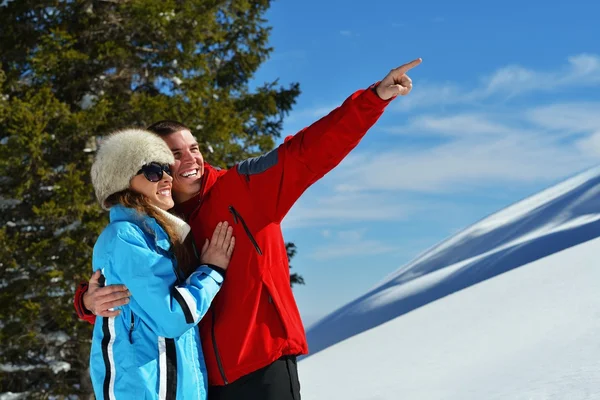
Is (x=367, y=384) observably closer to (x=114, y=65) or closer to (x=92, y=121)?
(x=92, y=121)

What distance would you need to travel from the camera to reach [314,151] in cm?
227

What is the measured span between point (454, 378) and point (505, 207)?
19572 mm

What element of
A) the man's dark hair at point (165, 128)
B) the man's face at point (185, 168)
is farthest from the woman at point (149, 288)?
the man's dark hair at point (165, 128)

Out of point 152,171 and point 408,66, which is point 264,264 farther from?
point 408,66

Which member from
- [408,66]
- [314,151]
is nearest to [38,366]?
[314,151]

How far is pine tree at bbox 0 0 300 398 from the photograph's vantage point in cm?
909

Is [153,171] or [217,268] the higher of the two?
[153,171]

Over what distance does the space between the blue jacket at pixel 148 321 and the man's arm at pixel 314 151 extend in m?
0.35

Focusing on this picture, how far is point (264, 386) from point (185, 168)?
88cm

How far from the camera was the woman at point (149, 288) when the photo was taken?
212 cm

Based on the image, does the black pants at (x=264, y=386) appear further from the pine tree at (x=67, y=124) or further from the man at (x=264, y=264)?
the pine tree at (x=67, y=124)

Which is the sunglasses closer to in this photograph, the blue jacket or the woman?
the woman

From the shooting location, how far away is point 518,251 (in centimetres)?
1344

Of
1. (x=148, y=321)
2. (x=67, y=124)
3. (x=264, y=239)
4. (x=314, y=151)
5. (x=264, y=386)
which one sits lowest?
(x=264, y=386)
